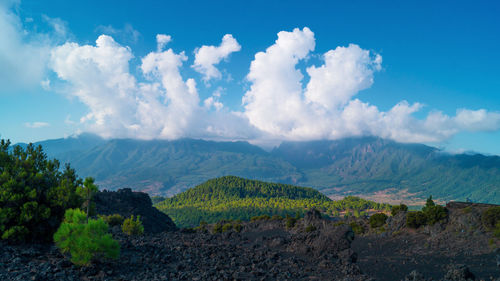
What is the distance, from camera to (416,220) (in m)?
32.9

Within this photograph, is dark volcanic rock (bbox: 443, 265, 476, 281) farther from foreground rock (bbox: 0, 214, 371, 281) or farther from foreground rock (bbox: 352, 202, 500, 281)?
foreground rock (bbox: 0, 214, 371, 281)

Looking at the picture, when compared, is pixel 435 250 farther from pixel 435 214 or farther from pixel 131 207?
pixel 131 207

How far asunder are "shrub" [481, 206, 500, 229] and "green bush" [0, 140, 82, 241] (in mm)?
34400

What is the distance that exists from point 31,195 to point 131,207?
42.1m

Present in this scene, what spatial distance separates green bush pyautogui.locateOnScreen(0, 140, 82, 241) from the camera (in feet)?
54.3

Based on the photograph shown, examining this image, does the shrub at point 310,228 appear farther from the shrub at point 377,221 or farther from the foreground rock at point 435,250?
the shrub at point 377,221

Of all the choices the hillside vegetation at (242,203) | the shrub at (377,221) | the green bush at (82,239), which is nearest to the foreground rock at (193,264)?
the green bush at (82,239)

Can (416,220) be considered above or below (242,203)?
above

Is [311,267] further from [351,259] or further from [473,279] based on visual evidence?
[473,279]

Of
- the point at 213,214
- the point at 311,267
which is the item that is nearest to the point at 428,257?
the point at 311,267

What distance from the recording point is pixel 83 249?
46.4 feet

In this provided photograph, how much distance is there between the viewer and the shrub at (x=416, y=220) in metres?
32.7

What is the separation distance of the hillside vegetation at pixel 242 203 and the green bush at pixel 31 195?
5723 centimetres

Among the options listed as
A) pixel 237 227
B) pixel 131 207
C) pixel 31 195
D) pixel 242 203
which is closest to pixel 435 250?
pixel 31 195
